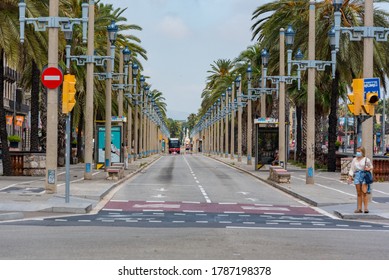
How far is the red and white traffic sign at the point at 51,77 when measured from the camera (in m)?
21.5

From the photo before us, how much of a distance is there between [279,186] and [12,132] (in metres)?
63.7

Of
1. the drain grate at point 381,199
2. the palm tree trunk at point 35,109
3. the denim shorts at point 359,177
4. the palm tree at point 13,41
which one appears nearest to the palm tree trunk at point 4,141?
the palm tree at point 13,41

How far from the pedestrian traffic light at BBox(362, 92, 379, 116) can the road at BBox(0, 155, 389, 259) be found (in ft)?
11.4

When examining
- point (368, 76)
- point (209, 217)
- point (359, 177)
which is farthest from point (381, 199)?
point (209, 217)

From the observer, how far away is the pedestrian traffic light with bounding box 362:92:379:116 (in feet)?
70.1

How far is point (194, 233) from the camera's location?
45.9ft

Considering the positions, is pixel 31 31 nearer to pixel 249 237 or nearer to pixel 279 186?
pixel 279 186

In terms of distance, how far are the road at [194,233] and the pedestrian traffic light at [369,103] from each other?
347 centimetres

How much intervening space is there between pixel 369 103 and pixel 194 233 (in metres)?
9.80

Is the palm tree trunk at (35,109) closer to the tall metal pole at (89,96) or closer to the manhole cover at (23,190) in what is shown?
the tall metal pole at (89,96)

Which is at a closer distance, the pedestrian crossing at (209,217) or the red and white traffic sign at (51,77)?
the pedestrian crossing at (209,217)

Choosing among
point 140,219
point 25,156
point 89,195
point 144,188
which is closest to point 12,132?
point 25,156

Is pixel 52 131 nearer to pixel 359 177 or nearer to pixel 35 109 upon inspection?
pixel 359 177

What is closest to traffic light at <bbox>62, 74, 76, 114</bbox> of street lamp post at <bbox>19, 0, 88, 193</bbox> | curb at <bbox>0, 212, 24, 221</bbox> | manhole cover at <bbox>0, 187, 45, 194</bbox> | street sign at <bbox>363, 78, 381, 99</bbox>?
street lamp post at <bbox>19, 0, 88, 193</bbox>
